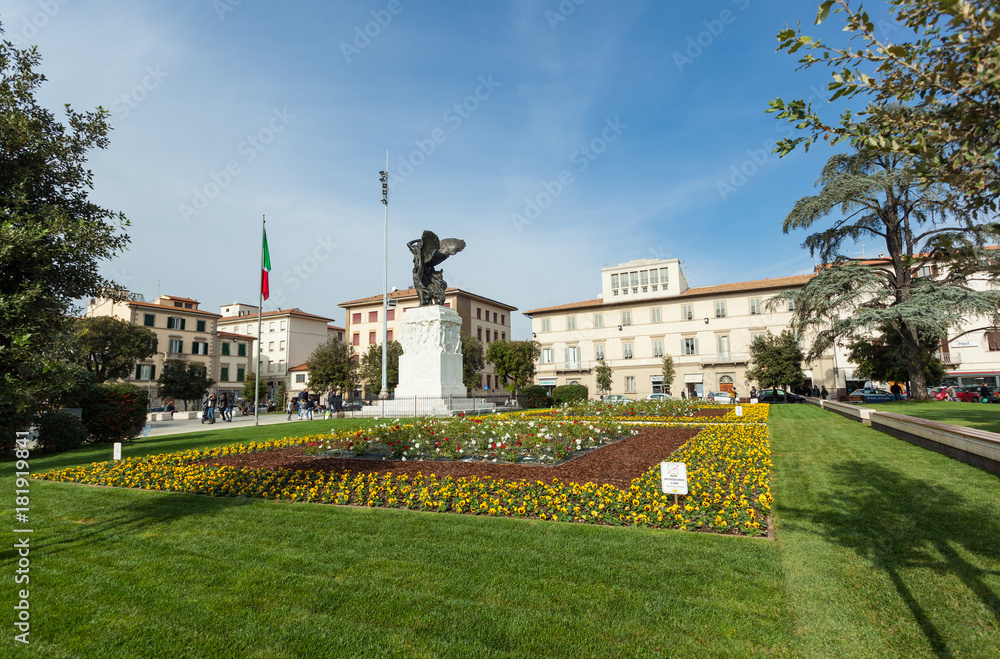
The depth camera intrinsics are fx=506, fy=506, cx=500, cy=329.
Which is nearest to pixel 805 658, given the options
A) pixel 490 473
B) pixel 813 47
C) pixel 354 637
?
pixel 354 637

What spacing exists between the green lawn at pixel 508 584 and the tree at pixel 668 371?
45.9m

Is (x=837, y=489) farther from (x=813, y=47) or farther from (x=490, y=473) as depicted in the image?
(x=813, y=47)

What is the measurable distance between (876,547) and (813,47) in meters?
4.25

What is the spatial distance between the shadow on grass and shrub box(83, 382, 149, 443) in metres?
18.8

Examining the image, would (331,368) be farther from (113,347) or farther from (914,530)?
(914,530)

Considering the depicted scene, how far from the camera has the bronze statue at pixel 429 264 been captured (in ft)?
89.9

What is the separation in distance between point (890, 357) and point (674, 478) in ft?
103

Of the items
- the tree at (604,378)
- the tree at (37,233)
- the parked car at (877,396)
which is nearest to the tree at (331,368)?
the tree at (604,378)

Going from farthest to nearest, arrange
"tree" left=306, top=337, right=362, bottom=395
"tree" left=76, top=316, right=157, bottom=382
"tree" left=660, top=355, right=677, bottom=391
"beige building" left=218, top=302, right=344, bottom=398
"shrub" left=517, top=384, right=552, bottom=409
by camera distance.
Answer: "beige building" left=218, top=302, right=344, bottom=398 → "tree" left=660, top=355, right=677, bottom=391 → "tree" left=306, top=337, right=362, bottom=395 → "tree" left=76, top=316, right=157, bottom=382 → "shrub" left=517, top=384, right=552, bottom=409

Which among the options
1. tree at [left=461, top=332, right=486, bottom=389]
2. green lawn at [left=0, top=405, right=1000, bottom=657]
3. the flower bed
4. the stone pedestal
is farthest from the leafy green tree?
tree at [left=461, top=332, right=486, bottom=389]

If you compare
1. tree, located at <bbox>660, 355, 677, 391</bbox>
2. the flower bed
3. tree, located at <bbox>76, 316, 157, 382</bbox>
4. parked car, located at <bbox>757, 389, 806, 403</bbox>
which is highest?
tree, located at <bbox>76, 316, 157, 382</bbox>

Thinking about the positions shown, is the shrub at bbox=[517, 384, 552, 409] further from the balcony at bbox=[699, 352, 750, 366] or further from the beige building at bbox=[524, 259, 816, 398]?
the balcony at bbox=[699, 352, 750, 366]

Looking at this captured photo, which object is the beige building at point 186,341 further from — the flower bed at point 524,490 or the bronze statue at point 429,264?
the flower bed at point 524,490

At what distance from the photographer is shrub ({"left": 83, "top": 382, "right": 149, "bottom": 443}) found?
1586 centimetres
